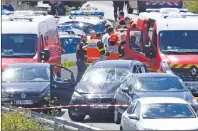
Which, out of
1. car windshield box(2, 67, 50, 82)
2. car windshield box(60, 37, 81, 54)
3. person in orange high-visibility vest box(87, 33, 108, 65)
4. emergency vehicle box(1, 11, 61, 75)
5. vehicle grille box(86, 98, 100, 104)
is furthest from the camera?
car windshield box(60, 37, 81, 54)

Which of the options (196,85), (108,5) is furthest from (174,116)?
(108,5)

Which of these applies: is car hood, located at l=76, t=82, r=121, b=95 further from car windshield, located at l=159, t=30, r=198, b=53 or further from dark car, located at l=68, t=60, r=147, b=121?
car windshield, located at l=159, t=30, r=198, b=53

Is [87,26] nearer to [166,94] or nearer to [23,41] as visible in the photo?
[23,41]

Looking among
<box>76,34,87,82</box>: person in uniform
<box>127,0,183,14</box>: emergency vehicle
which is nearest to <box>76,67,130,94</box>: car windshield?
<box>76,34,87,82</box>: person in uniform

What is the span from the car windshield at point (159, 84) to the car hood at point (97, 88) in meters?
1.16

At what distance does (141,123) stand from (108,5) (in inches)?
1870

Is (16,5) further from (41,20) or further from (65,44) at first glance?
(41,20)

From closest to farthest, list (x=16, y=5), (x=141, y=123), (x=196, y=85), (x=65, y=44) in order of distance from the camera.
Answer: (x=141, y=123) → (x=196, y=85) → (x=65, y=44) → (x=16, y=5)

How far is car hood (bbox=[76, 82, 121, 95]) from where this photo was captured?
22.8m

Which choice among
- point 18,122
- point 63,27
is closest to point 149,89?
point 18,122

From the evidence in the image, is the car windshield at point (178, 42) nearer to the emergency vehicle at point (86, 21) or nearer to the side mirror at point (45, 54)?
the side mirror at point (45, 54)

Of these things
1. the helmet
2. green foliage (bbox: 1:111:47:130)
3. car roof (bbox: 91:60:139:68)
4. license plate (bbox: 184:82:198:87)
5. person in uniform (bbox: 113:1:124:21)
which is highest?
green foliage (bbox: 1:111:47:130)

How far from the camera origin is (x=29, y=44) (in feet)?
94.7

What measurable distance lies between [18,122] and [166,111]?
10.2 feet
